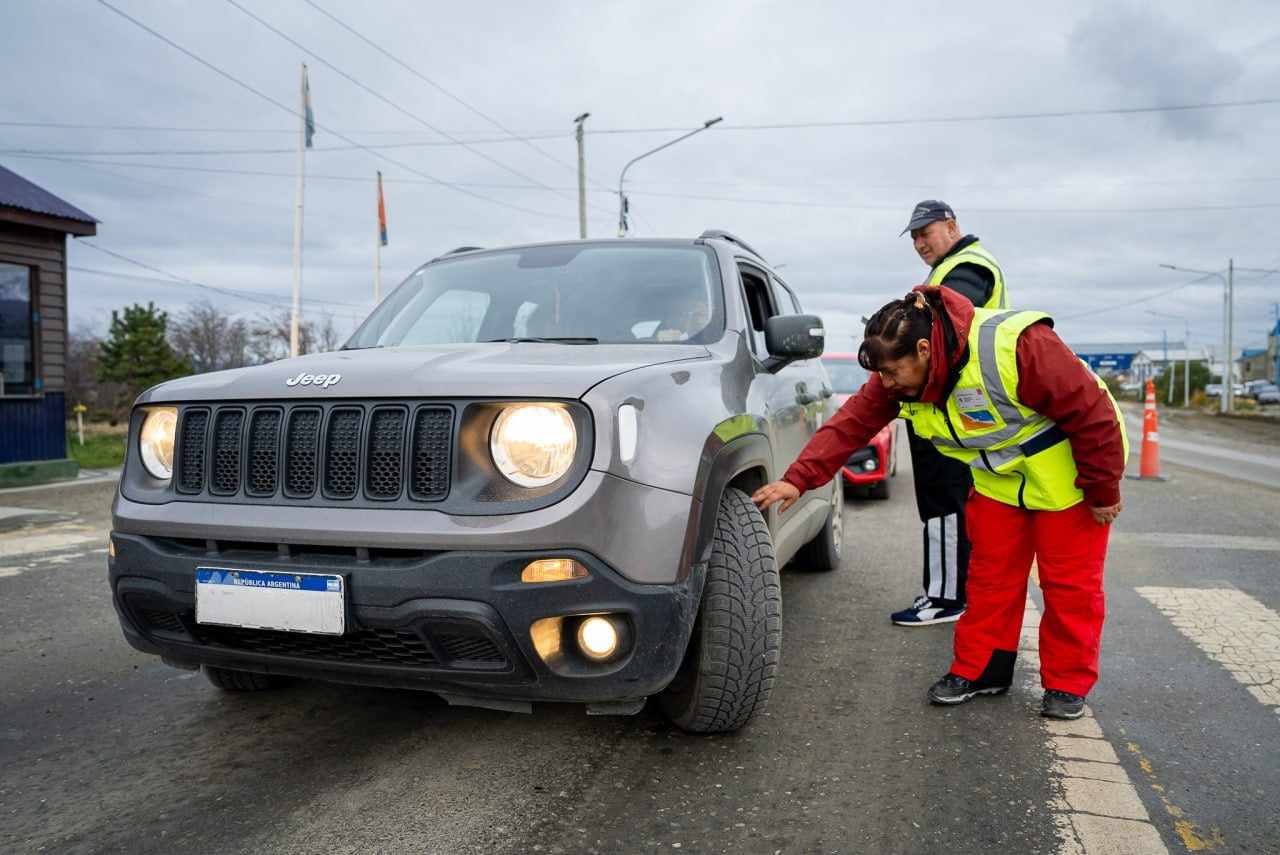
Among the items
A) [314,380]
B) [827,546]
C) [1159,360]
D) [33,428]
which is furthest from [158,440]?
[1159,360]

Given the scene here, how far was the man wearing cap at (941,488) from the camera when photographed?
4.22m

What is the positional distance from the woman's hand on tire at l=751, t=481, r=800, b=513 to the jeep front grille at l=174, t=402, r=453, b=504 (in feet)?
3.76

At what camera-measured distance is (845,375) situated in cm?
1123

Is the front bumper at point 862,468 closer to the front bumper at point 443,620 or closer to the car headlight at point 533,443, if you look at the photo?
the front bumper at point 443,620

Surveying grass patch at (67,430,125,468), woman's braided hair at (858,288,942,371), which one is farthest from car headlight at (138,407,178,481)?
grass patch at (67,430,125,468)

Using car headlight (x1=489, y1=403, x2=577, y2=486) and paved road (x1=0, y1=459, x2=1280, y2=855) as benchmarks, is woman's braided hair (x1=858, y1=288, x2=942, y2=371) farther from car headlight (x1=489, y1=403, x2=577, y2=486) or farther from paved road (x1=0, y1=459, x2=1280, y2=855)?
paved road (x1=0, y1=459, x2=1280, y2=855)

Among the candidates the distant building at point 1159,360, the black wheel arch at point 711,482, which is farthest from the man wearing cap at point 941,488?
the distant building at point 1159,360

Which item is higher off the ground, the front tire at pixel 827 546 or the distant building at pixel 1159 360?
the distant building at pixel 1159 360

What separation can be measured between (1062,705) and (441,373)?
2362 millimetres

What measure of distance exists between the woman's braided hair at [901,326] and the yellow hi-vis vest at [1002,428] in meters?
0.16

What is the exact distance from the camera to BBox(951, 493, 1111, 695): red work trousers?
3.17 meters

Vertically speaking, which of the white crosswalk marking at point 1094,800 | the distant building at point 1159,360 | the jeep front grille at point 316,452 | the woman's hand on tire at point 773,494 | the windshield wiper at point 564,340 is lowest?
the white crosswalk marking at point 1094,800

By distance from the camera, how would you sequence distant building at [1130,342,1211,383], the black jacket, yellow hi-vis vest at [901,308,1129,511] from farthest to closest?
distant building at [1130,342,1211,383] → the black jacket → yellow hi-vis vest at [901,308,1129,511]

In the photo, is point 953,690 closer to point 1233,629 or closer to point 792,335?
point 792,335
